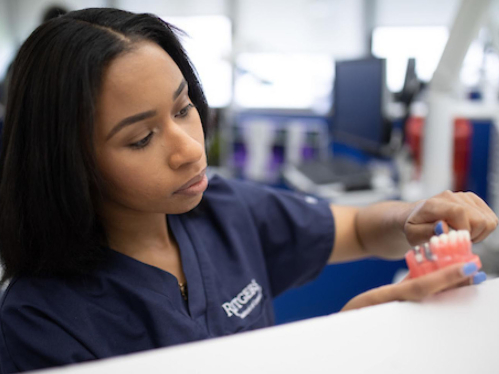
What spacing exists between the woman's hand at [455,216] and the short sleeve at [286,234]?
9.4 inches

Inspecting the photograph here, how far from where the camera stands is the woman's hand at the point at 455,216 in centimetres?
52

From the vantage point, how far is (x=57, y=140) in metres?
0.51

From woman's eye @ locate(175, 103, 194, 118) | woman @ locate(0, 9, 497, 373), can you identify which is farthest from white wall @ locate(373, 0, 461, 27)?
woman's eye @ locate(175, 103, 194, 118)

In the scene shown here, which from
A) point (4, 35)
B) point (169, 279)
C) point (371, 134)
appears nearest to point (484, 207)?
point (169, 279)

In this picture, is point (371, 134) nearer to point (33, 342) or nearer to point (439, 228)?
point (439, 228)

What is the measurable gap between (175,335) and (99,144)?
0.86ft

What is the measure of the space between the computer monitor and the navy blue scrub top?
0.80 meters

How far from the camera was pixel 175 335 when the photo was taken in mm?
588

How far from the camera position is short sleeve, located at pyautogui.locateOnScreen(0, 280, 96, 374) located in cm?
51

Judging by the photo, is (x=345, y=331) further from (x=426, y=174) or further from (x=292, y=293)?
(x=292, y=293)

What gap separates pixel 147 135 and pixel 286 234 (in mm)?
389

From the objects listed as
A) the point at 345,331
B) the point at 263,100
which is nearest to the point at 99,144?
the point at 345,331

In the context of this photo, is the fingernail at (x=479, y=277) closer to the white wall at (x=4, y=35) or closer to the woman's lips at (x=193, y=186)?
the woman's lips at (x=193, y=186)

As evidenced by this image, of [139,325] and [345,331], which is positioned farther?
[139,325]
